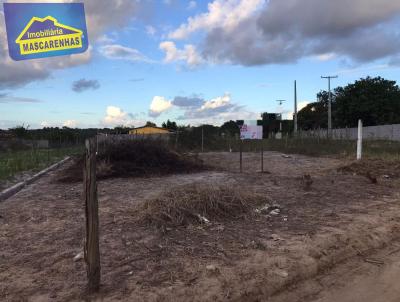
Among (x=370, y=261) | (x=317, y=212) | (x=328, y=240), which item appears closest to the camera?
(x=370, y=261)

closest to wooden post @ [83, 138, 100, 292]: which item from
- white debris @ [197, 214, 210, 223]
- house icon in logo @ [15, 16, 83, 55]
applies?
house icon in logo @ [15, 16, 83, 55]

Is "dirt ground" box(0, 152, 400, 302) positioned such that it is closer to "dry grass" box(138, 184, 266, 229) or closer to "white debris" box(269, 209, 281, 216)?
"white debris" box(269, 209, 281, 216)

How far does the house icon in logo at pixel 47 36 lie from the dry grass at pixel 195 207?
2.79 metres

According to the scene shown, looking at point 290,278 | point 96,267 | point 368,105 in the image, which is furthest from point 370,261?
point 368,105

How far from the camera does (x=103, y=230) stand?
673cm

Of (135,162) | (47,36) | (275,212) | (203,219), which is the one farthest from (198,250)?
(135,162)

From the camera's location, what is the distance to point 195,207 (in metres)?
7.27

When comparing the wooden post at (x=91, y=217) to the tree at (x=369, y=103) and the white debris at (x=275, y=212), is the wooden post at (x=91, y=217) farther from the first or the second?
the tree at (x=369, y=103)

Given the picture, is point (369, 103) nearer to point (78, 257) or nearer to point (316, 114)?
point (316, 114)

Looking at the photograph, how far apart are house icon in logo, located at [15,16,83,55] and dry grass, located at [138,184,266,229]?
9.17ft

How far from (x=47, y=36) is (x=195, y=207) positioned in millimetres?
3344

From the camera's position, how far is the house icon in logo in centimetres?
528

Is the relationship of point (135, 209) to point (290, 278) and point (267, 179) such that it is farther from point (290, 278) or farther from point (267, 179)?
point (267, 179)

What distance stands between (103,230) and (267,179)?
6.66 metres
